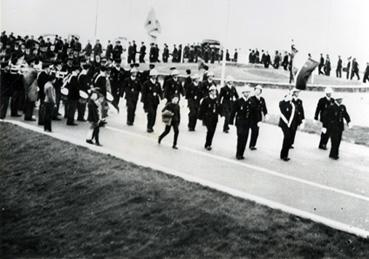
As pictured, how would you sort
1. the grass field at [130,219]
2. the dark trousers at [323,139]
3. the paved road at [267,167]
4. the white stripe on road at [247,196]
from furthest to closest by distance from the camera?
1. the dark trousers at [323,139]
2. the paved road at [267,167]
3. the white stripe on road at [247,196]
4. the grass field at [130,219]

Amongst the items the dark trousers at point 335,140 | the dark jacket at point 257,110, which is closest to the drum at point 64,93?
the dark jacket at point 257,110

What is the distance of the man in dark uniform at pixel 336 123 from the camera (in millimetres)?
12148

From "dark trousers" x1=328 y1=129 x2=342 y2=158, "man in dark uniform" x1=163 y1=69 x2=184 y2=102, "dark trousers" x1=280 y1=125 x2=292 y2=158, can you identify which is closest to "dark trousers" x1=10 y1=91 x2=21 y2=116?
"man in dark uniform" x1=163 y1=69 x2=184 y2=102

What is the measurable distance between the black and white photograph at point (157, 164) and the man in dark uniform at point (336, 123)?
0.02 metres

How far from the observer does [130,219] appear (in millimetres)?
8727

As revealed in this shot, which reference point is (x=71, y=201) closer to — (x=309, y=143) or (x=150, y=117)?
(x=150, y=117)

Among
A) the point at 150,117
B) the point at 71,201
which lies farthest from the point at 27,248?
the point at 150,117

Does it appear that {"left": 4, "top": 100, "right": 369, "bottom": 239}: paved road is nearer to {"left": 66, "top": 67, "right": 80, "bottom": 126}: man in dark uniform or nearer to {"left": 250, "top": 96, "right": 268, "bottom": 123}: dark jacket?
{"left": 66, "top": 67, "right": 80, "bottom": 126}: man in dark uniform

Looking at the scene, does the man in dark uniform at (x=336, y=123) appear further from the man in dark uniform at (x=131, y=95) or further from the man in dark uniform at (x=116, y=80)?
the man in dark uniform at (x=116, y=80)

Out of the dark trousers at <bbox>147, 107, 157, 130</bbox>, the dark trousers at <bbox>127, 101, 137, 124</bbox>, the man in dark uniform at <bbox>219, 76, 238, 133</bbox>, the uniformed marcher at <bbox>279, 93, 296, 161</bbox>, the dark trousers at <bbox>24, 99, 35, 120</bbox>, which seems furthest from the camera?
the man in dark uniform at <bbox>219, 76, 238, 133</bbox>

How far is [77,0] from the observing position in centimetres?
1168

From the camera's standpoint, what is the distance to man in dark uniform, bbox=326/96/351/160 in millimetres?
12148

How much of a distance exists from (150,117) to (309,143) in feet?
13.6

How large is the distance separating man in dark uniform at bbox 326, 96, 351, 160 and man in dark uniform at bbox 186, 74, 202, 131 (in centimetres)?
359
